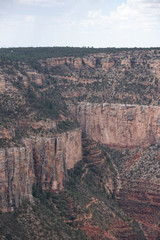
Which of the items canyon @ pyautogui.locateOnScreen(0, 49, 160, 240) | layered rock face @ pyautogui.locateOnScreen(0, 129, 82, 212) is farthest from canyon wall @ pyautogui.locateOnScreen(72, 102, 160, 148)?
layered rock face @ pyautogui.locateOnScreen(0, 129, 82, 212)

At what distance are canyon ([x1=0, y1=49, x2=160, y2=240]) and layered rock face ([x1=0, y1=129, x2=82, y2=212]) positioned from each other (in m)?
0.10

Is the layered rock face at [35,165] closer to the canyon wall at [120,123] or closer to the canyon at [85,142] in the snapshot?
the canyon at [85,142]

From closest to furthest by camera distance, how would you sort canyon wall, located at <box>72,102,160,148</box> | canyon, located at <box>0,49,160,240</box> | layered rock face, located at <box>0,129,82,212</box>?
layered rock face, located at <box>0,129,82,212</box> → canyon, located at <box>0,49,160,240</box> → canyon wall, located at <box>72,102,160,148</box>

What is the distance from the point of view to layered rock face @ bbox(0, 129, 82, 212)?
7056 cm

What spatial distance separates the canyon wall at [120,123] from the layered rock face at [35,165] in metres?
9.33

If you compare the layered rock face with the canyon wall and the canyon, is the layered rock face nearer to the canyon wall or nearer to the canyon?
the canyon

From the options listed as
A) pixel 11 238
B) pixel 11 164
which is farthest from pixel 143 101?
pixel 11 238

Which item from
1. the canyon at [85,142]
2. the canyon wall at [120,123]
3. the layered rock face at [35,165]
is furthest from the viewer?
the canyon wall at [120,123]

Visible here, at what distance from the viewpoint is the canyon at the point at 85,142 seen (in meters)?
74.2

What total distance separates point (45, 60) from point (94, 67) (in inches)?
295

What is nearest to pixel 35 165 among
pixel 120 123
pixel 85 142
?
pixel 85 142

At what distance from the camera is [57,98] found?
330ft

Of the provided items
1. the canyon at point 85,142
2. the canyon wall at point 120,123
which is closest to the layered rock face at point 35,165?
the canyon at point 85,142

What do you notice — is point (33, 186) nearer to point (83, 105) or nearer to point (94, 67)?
point (83, 105)
